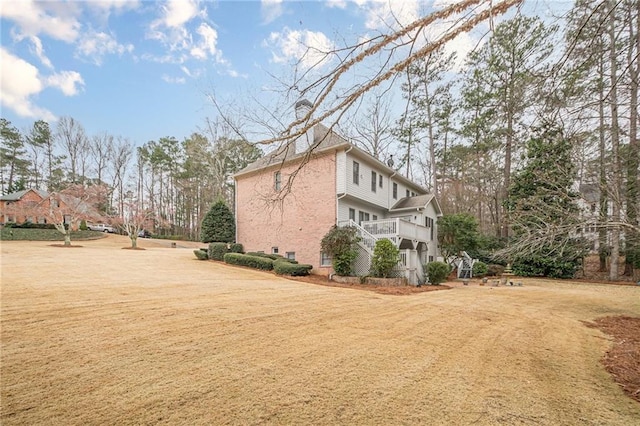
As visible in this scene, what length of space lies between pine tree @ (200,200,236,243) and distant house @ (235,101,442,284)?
1619mm

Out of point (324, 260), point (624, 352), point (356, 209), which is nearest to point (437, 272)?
point (356, 209)

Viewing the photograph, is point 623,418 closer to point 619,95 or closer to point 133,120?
point 619,95

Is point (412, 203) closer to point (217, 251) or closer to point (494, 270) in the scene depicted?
point (494, 270)

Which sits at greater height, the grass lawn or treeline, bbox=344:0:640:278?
treeline, bbox=344:0:640:278

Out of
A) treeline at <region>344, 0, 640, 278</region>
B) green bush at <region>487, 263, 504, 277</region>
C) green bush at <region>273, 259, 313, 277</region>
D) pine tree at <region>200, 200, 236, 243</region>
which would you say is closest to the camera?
treeline at <region>344, 0, 640, 278</region>

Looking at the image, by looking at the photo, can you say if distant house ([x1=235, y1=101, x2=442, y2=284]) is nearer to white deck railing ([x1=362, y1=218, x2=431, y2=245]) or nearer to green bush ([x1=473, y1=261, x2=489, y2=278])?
white deck railing ([x1=362, y1=218, x2=431, y2=245])

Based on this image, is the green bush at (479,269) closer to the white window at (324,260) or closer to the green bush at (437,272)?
the green bush at (437,272)

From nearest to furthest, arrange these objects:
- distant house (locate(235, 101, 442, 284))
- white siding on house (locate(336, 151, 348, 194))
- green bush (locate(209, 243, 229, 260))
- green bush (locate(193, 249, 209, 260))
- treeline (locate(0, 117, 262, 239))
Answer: distant house (locate(235, 101, 442, 284)), white siding on house (locate(336, 151, 348, 194)), green bush (locate(209, 243, 229, 260)), green bush (locate(193, 249, 209, 260)), treeline (locate(0, 117, 262, 239))

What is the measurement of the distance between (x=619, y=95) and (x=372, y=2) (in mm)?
5331

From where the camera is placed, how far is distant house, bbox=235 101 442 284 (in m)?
13.0

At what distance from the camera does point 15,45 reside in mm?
5250

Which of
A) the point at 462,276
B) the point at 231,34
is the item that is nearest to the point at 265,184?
the point at 231,34

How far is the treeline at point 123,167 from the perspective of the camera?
3166 centimetres

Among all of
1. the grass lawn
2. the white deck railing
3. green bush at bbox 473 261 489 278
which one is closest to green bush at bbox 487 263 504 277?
green bush at bbox 473 261 489 278
